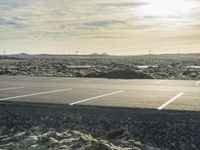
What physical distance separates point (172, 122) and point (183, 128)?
510 mm

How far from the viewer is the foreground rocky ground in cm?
1110

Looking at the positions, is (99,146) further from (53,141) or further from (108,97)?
(108,97)

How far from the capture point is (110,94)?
61.3 feet

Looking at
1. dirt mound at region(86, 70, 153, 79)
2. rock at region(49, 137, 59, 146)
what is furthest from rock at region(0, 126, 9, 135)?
dirt mound at region(86, 70, 153, 79)

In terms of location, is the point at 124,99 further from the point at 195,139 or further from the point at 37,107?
the point at 195,139

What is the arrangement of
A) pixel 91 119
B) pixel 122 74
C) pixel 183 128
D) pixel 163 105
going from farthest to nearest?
pixel 122 74, pixel 163 105, pixel 91 119, pixel 183 128

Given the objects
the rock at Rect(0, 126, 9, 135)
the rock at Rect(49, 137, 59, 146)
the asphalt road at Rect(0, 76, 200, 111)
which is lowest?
the rock at Rect(0, 126, 9, 135)

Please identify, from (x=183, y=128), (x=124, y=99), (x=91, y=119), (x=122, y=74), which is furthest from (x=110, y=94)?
(x=122, y=74)

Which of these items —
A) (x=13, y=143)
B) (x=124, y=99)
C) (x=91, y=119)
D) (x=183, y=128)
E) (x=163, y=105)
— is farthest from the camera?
(x=124, y=99)

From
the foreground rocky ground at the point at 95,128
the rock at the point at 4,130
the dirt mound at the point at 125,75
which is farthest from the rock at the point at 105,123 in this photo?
the dirt mound at the point at 125,75

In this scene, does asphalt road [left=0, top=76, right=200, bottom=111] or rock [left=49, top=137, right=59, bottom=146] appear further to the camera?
asphalt road [left=0, top=76, right=200, bottom=111]

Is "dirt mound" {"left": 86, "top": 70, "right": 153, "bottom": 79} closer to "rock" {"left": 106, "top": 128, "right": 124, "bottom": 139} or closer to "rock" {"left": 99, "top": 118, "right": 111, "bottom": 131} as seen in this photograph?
"rock" {"left": 99, "top": 118, "right": 111, "bottom": 131}

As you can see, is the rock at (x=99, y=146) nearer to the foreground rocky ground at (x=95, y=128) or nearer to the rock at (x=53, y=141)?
the foreground rocky ground at (x=95, y=128)

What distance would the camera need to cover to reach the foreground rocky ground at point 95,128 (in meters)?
11.1
